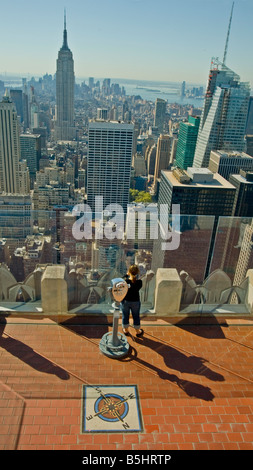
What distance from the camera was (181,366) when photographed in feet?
12.7

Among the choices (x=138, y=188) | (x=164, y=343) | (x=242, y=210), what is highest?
(x=164, y=343)

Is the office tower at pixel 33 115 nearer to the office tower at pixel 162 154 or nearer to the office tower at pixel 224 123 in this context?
the office tower at pixel 162 154

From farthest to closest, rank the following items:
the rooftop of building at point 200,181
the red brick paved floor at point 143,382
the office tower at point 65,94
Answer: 1. the office tower at point 65,94
2. the rooftop of building at point 200,181
3. the red brick paved floor at point 143,382

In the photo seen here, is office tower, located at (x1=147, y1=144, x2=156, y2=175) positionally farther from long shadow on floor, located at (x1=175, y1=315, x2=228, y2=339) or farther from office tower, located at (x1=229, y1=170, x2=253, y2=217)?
long shadow on floor, located at (x1=175, y1=315, x2=228, y2=339)

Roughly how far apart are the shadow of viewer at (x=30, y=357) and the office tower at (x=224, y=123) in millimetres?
82511

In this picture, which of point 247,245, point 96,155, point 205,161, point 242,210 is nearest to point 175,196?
point 242,210

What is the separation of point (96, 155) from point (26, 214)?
238 feet

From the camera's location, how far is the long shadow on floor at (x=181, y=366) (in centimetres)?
356

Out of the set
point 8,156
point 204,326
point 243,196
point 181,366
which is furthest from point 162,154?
point 181,366

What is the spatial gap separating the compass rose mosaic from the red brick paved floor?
6 cm

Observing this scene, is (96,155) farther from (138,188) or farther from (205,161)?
(205,161)

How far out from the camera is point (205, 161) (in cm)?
8269

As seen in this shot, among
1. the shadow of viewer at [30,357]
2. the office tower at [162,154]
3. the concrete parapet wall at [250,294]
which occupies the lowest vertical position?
the office tower at [162,154]

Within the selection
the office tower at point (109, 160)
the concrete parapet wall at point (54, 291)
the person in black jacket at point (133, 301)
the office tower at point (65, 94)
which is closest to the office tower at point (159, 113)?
the office tower at point (65, 94)
